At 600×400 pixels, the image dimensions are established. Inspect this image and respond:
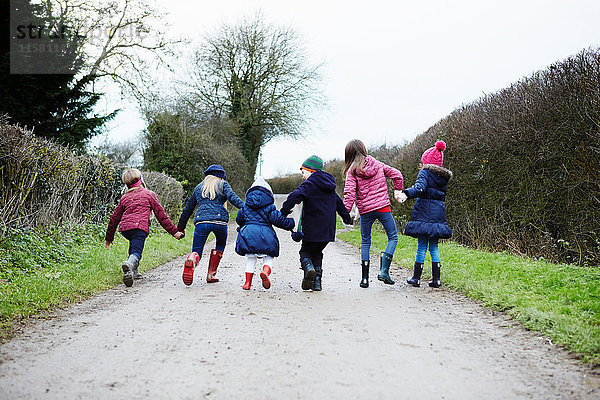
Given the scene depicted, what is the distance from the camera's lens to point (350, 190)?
7.21 m

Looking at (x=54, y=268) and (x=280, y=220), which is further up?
(x=280, y=220)

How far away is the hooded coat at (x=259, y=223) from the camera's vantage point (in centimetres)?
691

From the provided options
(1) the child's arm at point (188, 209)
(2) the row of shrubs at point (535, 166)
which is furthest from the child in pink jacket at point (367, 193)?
(2) the row of shrubs at point (535, 166)

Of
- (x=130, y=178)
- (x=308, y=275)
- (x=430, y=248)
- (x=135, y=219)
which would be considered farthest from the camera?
(x=130, y=178)

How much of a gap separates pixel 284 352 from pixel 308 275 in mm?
2660

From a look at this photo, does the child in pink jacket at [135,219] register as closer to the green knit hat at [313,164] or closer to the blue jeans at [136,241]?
the blue jeans at [136,241]

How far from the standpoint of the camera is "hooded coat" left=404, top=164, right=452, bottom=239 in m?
7.04

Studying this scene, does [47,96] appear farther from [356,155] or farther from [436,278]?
[436,278]

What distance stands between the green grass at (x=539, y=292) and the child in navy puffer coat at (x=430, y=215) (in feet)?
1.60

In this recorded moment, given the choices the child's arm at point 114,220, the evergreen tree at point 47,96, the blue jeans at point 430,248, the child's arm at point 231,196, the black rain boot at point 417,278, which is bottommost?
the black rain boot at point 417,278

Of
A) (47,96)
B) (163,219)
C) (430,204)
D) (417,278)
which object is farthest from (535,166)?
(47,96)

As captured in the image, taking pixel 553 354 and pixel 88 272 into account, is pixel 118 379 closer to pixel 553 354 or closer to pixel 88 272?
pixel 553 354

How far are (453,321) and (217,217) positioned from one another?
12.4 ft

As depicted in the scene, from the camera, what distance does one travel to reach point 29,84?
49.1 feet
